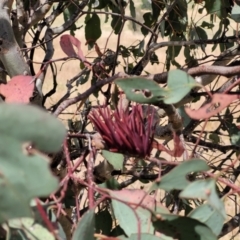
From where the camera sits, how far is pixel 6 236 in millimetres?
457

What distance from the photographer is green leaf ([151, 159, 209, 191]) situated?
416mm

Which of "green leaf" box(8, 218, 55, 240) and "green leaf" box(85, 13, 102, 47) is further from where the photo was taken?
"green leaf" box(85, 13, 102, 47)

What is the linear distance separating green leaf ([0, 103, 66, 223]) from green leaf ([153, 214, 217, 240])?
17 cm

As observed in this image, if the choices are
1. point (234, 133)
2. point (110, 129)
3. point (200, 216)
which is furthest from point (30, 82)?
point (234, 133)

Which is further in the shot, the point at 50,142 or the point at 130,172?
the point at 130,172

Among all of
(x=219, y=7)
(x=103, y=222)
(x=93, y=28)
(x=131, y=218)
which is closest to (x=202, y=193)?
(x=131, y=218)

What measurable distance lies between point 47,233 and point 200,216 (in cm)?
14

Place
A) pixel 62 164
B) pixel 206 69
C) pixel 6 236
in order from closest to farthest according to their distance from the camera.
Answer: pixel 6 236 → pixel 206 69 → pixel 62 164

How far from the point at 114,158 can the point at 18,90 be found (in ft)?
0.58

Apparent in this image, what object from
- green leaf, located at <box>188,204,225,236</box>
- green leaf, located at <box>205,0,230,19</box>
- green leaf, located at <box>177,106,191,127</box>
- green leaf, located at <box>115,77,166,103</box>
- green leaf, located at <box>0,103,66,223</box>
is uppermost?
green leaf, located at <box>0,103,66,223</box>

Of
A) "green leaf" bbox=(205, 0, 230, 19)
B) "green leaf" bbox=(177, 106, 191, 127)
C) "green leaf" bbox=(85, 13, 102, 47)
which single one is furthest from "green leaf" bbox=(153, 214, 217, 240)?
"green leaf" bbox=(85, 13, 102, 47)

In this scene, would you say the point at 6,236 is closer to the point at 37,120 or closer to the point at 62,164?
the point at 37,120

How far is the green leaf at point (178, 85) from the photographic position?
18.4 inches

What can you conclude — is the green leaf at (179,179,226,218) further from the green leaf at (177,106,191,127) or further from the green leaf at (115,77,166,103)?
the green leaf at (177,106,191,127)
